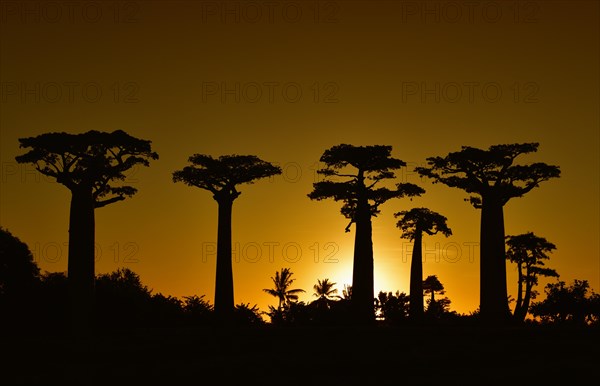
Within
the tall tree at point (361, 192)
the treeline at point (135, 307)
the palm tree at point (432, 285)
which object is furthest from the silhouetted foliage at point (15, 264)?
the palm tree at point (432, 285)

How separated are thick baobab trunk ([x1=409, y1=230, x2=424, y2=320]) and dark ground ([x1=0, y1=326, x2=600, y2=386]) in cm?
2232

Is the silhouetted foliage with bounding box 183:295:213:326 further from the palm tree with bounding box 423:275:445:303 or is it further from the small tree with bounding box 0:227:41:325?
the palm tree with bounding box 423:275:445:303

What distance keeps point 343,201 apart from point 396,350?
65.6 feet

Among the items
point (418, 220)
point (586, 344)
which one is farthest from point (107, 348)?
point (418, 220)

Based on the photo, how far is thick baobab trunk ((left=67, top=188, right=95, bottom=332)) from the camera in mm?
40750

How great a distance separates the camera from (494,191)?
4578 cm

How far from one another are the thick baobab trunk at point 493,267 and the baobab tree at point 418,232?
1402cm

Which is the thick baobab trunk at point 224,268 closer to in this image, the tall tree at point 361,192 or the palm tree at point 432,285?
the tall tree at point 361,192

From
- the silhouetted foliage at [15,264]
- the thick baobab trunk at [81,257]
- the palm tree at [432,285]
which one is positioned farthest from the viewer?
the palm tree at [432,285]

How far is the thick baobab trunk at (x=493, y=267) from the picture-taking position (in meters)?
45.5

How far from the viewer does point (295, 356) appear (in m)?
28.0

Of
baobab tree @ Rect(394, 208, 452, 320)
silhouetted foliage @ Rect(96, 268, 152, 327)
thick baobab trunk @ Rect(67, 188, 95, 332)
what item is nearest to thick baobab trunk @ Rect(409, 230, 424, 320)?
baobab tree @ Rect(394, 208, 452, 320)

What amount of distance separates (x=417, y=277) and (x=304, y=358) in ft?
111

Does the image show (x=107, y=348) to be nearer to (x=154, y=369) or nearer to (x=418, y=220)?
(x=154, y=369)
